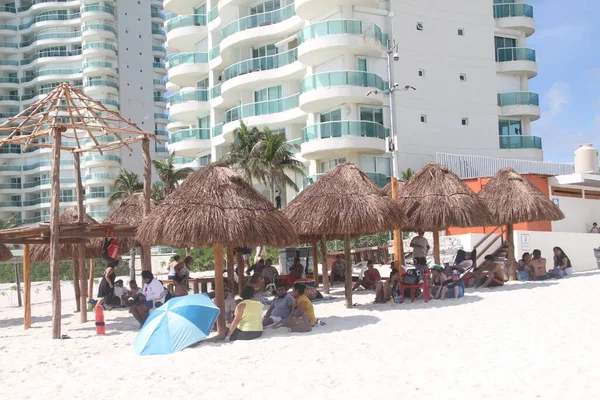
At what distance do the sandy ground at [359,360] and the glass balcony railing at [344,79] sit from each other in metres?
20.2

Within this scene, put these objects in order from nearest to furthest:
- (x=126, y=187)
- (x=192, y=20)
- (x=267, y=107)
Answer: (x=267, y=107), (x=192, y=20), (x=126, y=187)

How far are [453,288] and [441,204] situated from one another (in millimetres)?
2427

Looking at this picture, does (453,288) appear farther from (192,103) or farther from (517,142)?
(192,103)

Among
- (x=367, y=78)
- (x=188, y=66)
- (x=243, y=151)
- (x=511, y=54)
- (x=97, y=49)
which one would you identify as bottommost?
(x=243, y=151)

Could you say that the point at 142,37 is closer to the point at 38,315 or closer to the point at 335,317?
the point at 38,315

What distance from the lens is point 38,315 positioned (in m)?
17.5

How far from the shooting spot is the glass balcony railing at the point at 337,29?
32.3 meters

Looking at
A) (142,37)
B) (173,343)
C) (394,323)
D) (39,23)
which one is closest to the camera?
(173,343)

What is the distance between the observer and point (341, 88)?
105 feet

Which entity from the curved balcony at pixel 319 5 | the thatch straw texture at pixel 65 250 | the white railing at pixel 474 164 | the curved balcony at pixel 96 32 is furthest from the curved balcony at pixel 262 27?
the curved balcony at pixel 96 32

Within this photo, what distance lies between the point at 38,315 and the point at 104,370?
9.32m

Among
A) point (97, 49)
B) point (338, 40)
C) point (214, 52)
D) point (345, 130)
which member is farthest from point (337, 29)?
point (97, 49)

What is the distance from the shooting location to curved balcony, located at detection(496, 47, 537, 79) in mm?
38750

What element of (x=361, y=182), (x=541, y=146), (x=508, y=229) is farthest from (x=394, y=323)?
(x=541, y=146)
